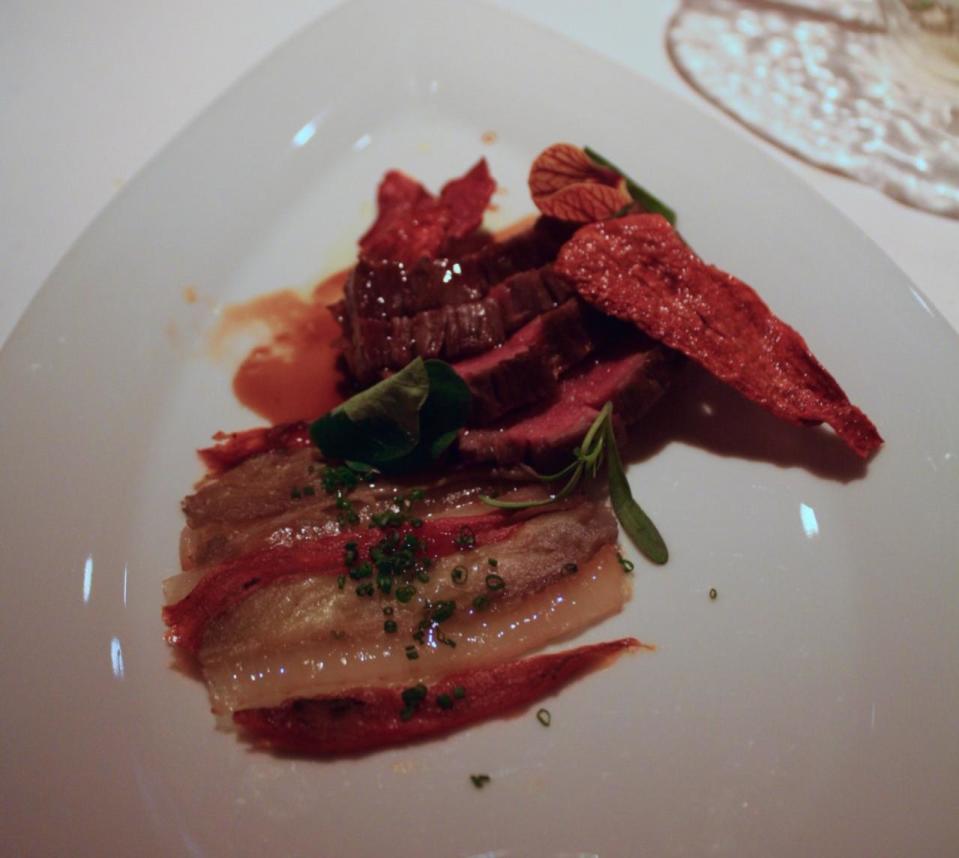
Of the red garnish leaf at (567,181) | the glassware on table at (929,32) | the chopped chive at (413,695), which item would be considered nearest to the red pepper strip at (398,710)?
the chopped chive at (413,695)

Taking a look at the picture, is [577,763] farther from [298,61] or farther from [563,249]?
[298,61]

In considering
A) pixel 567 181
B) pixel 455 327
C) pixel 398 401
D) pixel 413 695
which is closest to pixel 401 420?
pixel 398 401

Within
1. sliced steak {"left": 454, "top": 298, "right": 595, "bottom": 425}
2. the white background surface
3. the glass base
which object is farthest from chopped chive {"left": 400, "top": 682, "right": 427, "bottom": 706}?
the glass base

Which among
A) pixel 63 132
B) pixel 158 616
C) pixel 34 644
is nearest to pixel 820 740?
pixel 158 616

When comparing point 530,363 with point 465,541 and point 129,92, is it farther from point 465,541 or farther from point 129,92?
point 129,92

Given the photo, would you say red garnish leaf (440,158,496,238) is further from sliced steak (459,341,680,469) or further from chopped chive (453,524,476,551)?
chopped chive (453,524,476,551)

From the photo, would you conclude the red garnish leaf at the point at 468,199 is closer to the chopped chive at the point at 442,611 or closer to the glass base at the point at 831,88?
the glass base at the point at 831,88

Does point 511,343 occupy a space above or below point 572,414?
above
